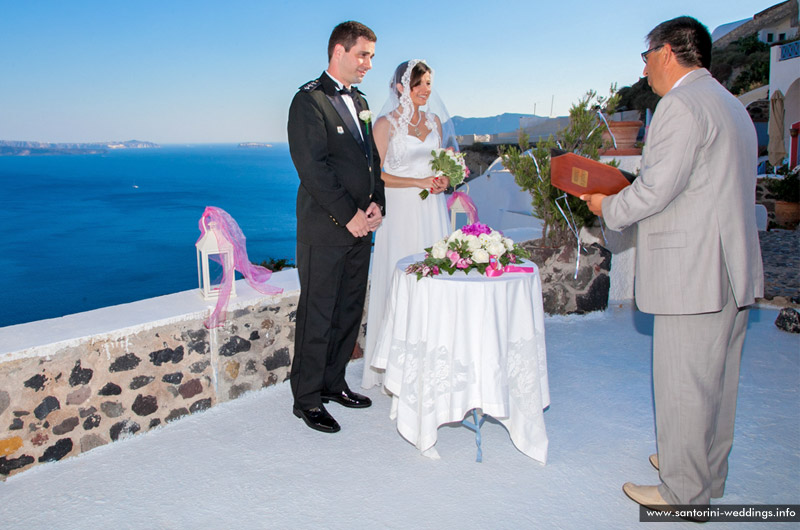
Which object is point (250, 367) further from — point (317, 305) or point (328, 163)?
point (328, 163)

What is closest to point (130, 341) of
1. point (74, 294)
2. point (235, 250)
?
point (235, 250)

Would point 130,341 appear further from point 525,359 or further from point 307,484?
point 525,359

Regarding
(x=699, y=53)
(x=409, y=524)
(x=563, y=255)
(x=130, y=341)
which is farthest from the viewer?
(x=563, y=255)

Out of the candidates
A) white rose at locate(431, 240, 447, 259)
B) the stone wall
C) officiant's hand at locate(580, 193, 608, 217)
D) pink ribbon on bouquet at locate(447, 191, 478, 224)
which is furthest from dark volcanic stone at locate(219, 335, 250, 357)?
officiant's hand at locate(580, 193, 608, 217)

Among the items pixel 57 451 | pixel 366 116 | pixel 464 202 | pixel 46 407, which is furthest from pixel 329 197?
pixel 464 202

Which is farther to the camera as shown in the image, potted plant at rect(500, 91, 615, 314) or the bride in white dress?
potted plant at rect(500, 91, 615, 314)

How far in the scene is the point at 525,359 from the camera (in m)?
3.16

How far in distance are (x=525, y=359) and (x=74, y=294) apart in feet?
170

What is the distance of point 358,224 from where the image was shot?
3562mm

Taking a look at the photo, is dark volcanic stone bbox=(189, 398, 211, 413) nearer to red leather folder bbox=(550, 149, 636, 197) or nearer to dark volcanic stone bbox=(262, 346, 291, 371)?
dark volcanic stone bbox=(262, 346, 291, 371)

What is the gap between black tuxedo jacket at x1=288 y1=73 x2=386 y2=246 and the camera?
3.39 metres

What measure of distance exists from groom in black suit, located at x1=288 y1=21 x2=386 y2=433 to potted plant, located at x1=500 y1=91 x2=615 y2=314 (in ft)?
8.89

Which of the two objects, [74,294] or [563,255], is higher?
[563,255]

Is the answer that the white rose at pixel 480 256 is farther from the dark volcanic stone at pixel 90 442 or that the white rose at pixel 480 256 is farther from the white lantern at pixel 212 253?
the dark volcanic stone at pixel 90 442
